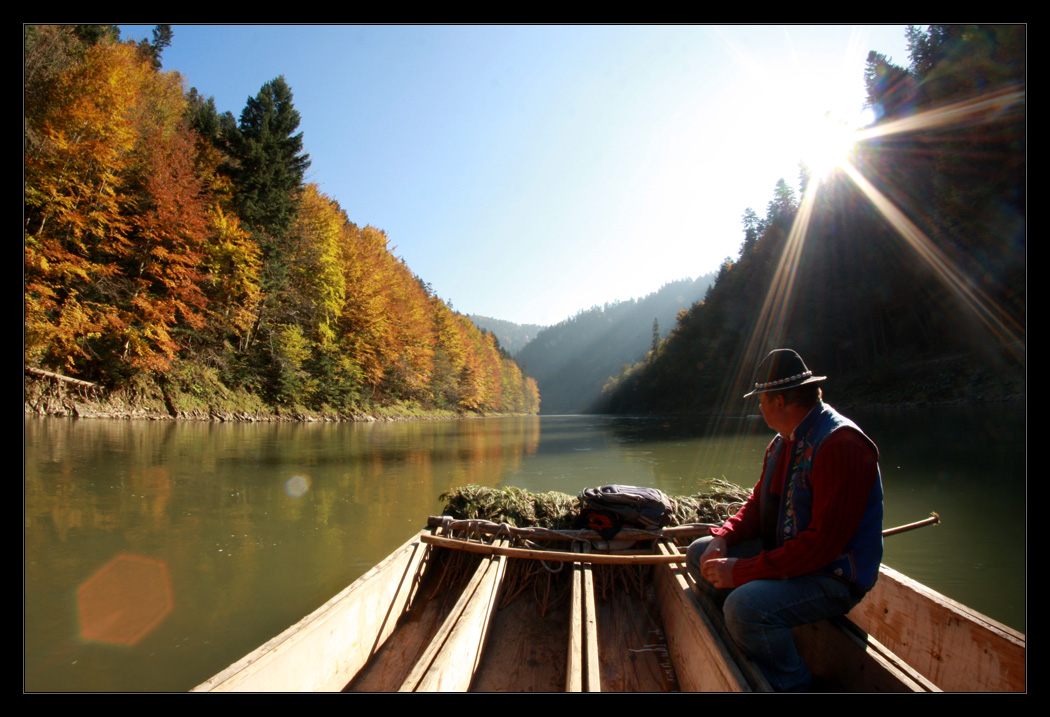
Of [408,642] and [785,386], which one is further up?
[785,386]

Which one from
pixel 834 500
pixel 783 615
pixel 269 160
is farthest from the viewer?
pixel 269 160

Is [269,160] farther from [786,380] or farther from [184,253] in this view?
[786,380]

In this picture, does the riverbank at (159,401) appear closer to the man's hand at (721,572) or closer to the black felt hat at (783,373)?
the man's hand at (721,572)

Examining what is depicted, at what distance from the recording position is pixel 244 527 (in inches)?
210

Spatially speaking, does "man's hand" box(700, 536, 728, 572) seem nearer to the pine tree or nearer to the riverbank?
the riverbank

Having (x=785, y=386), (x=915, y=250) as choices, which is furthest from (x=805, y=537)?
(x=915, y=250)

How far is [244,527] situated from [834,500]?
19.5 ft

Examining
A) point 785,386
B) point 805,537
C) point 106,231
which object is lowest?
point 805,537

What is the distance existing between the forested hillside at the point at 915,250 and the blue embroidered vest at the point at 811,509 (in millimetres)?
13806

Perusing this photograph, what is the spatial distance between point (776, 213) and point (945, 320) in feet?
112

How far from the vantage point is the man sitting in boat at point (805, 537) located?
5.97 feet

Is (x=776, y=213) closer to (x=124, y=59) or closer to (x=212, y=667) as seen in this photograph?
(x=124, y=59)

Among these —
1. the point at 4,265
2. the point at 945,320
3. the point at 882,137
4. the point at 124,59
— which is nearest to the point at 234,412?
the point at 124,59

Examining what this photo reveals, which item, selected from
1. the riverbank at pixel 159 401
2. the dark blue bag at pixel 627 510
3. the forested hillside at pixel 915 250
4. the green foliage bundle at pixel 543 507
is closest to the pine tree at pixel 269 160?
the riverbank at pixel 159 401
